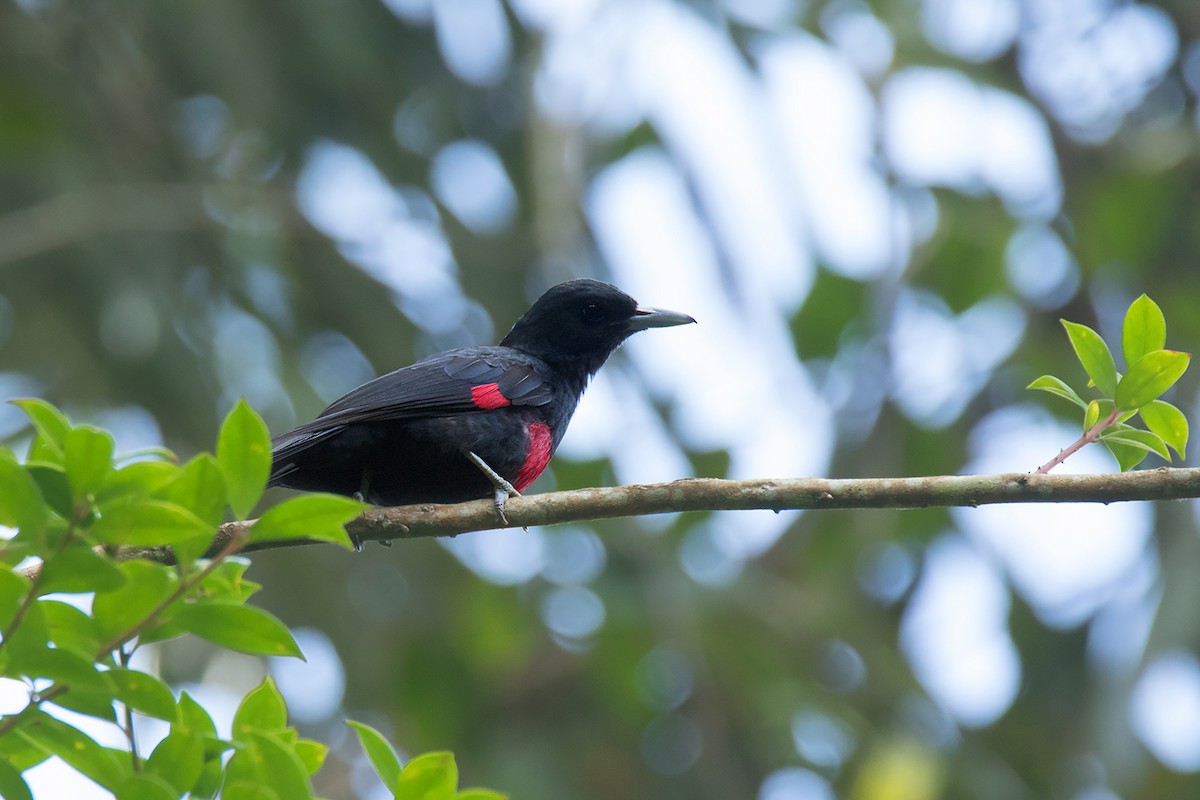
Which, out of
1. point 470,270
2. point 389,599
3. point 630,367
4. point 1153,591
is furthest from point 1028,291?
point 389,599

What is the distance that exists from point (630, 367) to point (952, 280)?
2.05 meters

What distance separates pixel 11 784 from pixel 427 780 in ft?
1.90

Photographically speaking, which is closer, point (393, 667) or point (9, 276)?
point (9, 276)

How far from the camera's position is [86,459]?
5.70 feet

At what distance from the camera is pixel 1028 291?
867 centimetres

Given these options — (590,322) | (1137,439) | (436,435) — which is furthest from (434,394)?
(1137,439)

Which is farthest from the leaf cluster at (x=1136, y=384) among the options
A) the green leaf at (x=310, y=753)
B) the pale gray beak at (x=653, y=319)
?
the pale gray beak at (x=653, y=319)

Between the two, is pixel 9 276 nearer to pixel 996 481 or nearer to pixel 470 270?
pixel 470 270

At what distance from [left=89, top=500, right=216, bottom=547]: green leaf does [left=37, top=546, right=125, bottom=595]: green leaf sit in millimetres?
40

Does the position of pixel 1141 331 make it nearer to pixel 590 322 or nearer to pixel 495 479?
pixel 495 479

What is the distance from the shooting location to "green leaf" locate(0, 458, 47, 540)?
1.71 metres

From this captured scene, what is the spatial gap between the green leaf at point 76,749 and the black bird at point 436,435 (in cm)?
183

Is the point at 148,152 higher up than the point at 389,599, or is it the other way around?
the point at 148,152

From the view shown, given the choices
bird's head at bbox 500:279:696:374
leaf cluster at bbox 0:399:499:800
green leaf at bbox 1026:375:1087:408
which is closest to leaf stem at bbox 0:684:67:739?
leaf cluster at bbox 0:399:499:800
